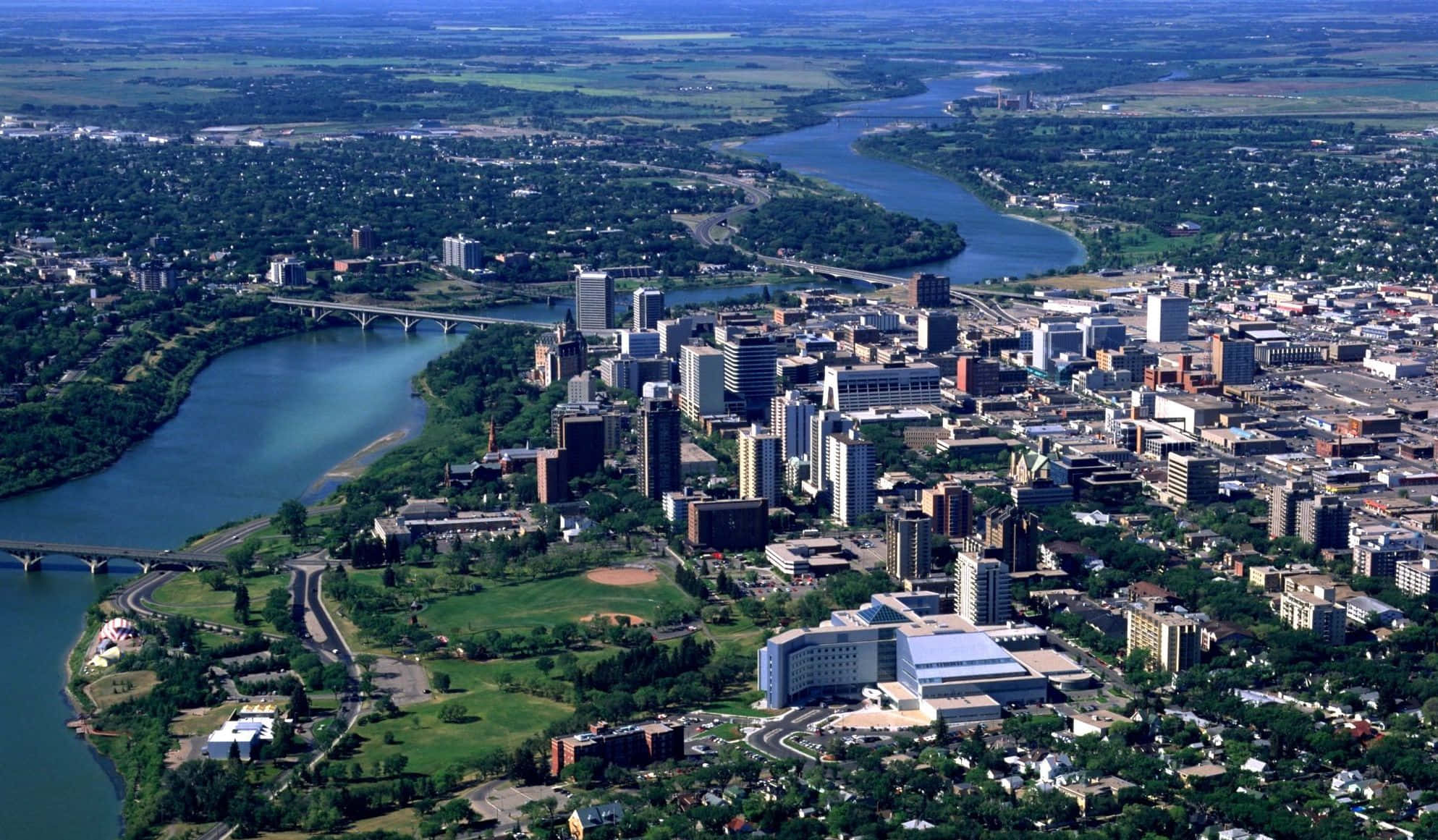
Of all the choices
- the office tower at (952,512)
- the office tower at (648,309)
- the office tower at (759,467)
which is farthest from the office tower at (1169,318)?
the office tower at (952,512)

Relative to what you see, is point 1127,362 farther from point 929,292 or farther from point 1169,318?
point 929,292

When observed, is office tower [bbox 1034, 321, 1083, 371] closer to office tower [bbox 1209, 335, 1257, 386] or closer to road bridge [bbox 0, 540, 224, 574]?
office tower [bbox 1209, 335, 1257, 386]

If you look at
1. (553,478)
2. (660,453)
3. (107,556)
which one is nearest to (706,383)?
(660,453)

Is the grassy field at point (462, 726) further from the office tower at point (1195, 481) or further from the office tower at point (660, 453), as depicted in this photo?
the office tower at point (1195, 481)

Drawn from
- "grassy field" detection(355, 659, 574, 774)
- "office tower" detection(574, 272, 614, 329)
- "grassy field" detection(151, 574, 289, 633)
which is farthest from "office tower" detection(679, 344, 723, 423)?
"grassy field" detection(355, 659, 574, 774)

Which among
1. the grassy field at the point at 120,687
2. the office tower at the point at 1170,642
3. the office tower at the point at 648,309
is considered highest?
the office tower at the point at 1170,642

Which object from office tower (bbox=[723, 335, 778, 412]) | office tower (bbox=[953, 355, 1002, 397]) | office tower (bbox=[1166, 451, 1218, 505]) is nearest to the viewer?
office tower (bbox=[1166, 451, 1218, 505])

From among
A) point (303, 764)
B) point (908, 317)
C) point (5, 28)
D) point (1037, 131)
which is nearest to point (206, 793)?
point (303, 764)
